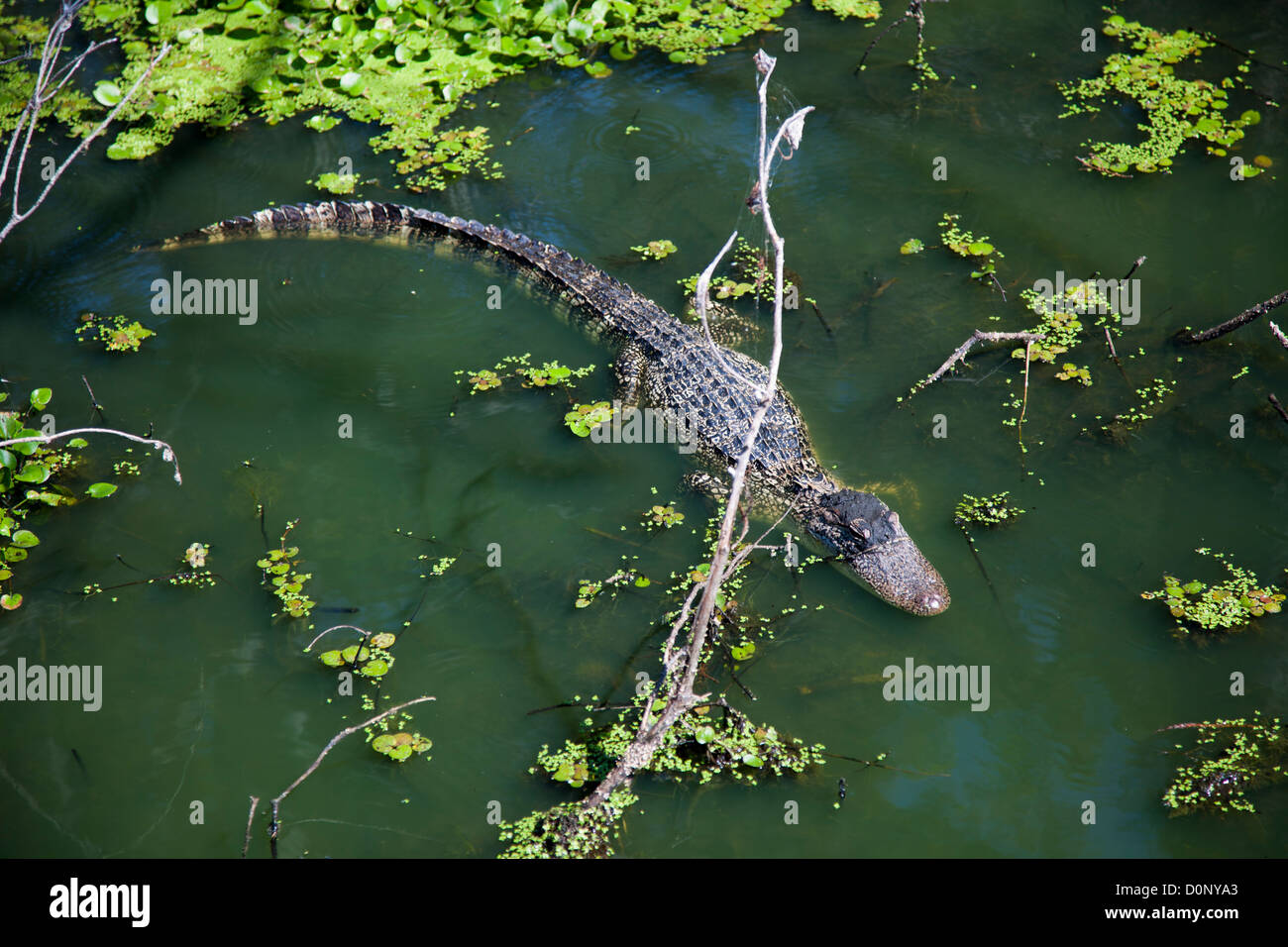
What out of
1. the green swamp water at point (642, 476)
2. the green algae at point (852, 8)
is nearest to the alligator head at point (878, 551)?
the green swamp water at point (642, 476)

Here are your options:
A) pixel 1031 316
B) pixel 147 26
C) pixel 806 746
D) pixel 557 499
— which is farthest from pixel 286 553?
pixel 147 26

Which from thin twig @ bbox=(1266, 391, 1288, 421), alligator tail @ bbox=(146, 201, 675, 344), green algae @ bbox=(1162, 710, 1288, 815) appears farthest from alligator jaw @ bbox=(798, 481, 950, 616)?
thin twig @ bbox=(1266, 391, 1288, 421)

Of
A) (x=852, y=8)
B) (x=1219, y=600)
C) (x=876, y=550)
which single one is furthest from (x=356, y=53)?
(x=1219, y=600)

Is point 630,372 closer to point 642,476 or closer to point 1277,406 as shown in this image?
point 642,476

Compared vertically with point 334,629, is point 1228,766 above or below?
below

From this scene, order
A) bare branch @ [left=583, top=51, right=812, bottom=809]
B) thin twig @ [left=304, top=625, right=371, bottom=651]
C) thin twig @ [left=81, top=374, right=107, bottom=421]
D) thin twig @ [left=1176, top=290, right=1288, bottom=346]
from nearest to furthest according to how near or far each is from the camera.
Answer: bare branch @ [left=583, top=51, right=812, bottom=809]
thin twig @ [left=304, top=625, right=371, bottom=651]
thin twig @ [left=1176, top=290, right=1288, bottom=346]
thin twig @ [left=81, top=374, right=107, bottom=421]

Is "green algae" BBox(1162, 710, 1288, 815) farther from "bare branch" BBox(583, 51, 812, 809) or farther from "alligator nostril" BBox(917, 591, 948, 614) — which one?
"bare branch" BBox(583, 51, 812, 809)

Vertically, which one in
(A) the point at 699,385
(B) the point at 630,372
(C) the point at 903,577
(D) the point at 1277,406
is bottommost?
(C) the point at 903,577

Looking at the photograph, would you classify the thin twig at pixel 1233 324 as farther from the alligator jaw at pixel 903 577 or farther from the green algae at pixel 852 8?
the green algae at pixel 852 8
